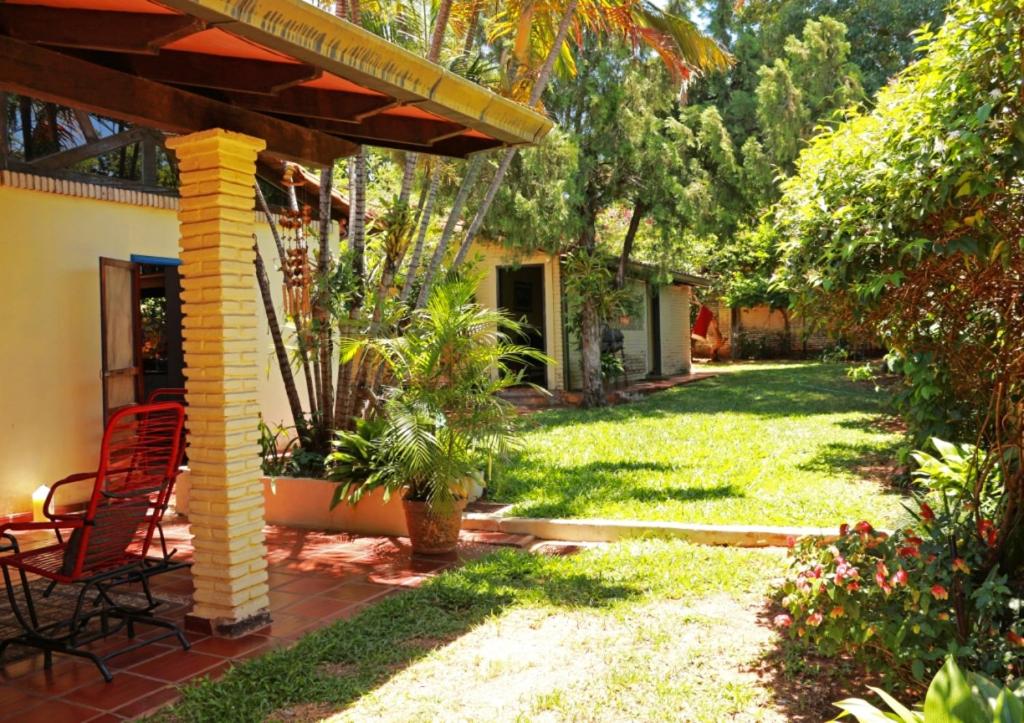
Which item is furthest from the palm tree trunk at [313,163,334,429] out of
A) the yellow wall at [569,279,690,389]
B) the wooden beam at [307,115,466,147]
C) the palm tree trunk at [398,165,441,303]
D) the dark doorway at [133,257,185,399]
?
the yellow wall at [569,279,690,389]

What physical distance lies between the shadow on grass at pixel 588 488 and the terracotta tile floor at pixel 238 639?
726 millimetres

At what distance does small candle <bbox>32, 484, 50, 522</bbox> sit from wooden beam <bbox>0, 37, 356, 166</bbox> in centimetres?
424

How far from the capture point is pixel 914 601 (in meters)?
3.20

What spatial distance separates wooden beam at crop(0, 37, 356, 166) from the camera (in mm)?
3855

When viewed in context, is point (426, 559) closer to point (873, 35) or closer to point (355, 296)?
point (355, 296)

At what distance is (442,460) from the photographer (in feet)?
19.1

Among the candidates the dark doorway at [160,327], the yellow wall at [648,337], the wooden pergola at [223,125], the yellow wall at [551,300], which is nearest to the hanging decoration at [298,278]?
the dark doorway at [160,327]

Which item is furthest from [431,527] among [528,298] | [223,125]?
[528,298]

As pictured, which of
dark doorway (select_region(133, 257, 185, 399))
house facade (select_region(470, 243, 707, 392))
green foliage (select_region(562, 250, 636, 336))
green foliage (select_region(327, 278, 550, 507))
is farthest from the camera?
house facade (select_region(470, 243, 707, 392))

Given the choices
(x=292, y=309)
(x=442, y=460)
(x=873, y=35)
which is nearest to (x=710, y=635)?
(x=442, y=460)

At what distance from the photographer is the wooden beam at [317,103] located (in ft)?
15.7

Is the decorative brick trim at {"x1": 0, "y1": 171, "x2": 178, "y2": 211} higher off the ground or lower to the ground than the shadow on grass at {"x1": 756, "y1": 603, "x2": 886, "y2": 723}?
higher

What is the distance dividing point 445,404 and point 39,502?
162 inches

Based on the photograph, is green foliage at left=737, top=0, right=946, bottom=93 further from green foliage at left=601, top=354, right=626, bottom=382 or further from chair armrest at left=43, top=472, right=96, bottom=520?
chair armrest at left=43, top=472, right=96, bottom=520
